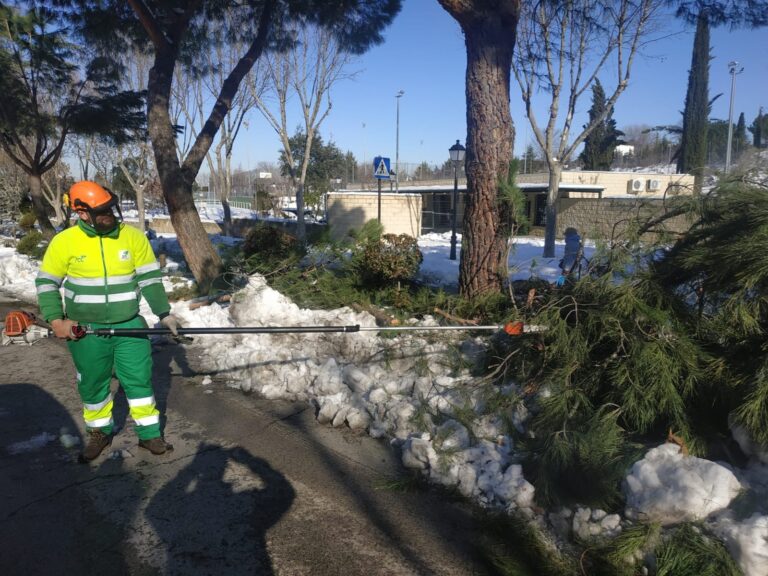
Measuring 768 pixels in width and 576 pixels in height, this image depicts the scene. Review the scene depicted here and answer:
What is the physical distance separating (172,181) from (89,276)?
5.41 metres

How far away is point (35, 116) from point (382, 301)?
14824 millimetres

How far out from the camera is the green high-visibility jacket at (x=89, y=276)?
3.79 meters

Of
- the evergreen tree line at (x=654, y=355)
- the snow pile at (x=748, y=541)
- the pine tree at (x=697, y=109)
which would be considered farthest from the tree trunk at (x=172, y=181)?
the pine tree at (x=697, y=109)

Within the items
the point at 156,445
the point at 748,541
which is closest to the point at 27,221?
the point at 156,445

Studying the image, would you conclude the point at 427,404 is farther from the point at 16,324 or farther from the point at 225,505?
the point at 16,324

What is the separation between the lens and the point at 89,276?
12.6ft

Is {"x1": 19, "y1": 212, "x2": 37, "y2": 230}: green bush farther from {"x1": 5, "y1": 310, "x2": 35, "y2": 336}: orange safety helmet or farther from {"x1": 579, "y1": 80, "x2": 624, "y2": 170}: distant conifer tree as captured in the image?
{"x1": 579, "y1": 80, "x2": 624, "y2": 170}: distant conifer tree

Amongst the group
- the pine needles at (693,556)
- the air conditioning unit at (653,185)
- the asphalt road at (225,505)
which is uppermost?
the air conditioning unit at (653,185)

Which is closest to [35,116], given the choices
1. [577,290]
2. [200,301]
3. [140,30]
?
[140,30]

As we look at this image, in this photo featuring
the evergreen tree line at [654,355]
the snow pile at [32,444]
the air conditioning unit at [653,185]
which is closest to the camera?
the evergreen tree line at [654,355]

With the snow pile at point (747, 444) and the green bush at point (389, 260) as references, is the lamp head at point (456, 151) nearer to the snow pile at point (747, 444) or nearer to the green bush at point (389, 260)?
the green bush at point (389, 260)

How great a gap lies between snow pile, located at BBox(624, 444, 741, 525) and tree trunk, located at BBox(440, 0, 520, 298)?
2983mm

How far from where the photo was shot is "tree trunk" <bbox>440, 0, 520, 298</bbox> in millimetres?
5734

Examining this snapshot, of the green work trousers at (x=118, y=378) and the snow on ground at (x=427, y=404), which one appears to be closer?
the snow on ground at (x=427, y=404)
